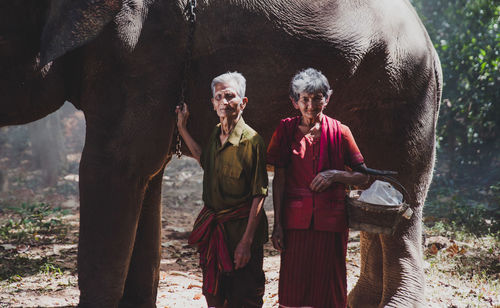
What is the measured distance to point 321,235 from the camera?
93.2 inches

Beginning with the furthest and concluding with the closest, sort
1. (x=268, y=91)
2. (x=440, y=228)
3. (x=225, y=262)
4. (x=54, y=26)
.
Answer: (x=440, y=228) → (x=268, y=91) → (x=54, y=26) → (x=225, y=262)

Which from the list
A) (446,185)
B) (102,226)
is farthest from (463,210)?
(102,226)

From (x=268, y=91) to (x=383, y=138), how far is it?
0.74 meters

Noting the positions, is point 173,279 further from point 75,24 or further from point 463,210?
point 463,210

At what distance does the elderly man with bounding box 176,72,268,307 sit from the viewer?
7.54ft

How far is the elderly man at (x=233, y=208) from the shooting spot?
2.30 meters

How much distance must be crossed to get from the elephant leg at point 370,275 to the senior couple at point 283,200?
1.07 m

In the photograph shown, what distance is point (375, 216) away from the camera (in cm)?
225

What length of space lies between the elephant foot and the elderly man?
4.49ft

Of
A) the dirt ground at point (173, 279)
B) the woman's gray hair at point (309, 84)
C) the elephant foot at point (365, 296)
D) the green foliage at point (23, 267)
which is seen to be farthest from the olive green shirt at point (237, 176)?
the green foliage at point (23, 267)

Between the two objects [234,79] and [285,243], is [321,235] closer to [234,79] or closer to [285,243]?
[285,243]

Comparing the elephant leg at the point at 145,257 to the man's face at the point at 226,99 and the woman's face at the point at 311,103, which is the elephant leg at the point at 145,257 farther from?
the woman's face at the point at 311,103

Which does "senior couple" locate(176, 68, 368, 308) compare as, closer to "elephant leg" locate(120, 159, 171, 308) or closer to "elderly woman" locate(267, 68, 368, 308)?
"elderly woman" locate(267, 68, 368, 308)

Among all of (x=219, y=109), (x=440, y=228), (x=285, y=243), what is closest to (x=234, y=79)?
(x=219, y=109)
